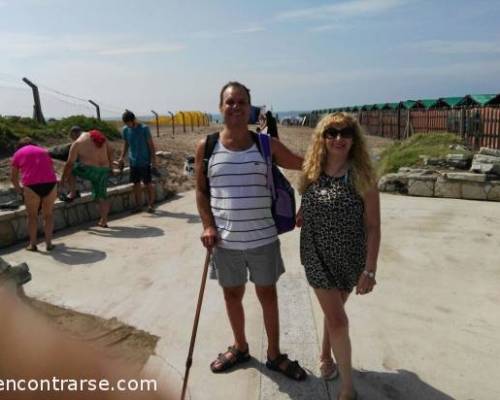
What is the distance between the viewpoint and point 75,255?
18.4ft

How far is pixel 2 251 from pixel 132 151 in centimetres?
250

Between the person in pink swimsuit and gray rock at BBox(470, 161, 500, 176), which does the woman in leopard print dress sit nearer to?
the person in pink swimsuit

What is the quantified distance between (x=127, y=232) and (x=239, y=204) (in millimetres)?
4396

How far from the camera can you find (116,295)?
14.3 ft

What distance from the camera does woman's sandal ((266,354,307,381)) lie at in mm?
2840

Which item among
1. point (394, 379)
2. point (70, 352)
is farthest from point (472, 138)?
point (70, 352)

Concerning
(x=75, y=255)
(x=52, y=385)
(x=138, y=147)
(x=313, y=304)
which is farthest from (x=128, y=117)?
(x=52, y=385)

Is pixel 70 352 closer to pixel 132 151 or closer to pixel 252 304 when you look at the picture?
pixel 252 304

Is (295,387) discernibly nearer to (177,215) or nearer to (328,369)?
(328,369)

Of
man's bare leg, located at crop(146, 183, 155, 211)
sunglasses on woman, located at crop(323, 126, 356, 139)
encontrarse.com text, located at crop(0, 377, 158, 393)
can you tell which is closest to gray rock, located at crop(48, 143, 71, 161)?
man's bare leg, located at crop(146, 183, 155, 211)

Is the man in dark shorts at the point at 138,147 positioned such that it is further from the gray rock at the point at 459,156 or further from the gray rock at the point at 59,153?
the gray rock at the point at 459,156

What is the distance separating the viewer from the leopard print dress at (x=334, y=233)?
2.40 m

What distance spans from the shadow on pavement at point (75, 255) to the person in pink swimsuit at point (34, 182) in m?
0.17

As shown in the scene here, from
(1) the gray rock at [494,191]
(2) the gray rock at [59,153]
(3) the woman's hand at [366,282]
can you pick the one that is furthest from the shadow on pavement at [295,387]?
(2) the gray rock at [59,153]
